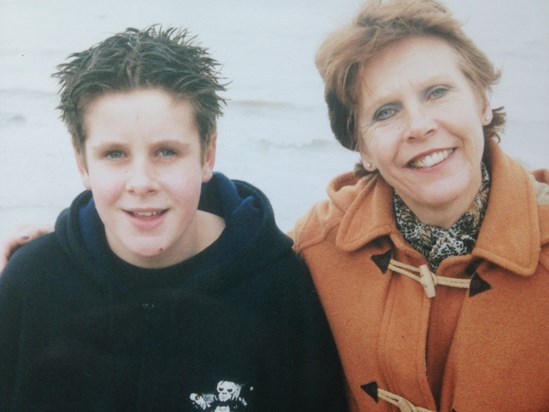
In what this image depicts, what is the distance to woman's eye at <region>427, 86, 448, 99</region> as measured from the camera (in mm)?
1671

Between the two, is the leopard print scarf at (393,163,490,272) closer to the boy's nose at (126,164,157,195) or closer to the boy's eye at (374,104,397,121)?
the boy's eye at (374,104,397,121)

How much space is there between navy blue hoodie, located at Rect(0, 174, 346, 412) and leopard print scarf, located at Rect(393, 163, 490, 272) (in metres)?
0.36

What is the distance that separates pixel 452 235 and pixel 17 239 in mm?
1235

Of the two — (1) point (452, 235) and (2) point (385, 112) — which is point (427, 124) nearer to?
(2) point (385, 112)

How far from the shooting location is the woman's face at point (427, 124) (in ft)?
5.45

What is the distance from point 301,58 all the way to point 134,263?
→ 2.85ft

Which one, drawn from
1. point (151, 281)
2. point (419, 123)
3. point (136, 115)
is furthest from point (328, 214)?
point (136, 115)

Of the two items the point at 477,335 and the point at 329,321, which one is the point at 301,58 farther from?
the point at 477,335

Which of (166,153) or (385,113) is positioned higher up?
(385,113)

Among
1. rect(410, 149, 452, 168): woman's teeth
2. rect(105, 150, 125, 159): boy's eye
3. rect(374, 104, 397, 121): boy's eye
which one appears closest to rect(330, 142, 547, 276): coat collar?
rect(410, 149, 452, 168): woman's teeth

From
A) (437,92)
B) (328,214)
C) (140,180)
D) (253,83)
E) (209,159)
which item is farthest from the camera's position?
(253,83)

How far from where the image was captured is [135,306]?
168 centimetres

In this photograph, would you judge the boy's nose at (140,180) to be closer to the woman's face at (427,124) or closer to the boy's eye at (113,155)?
the boy's eye at (113,155)

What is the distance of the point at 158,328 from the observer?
1.68 m
